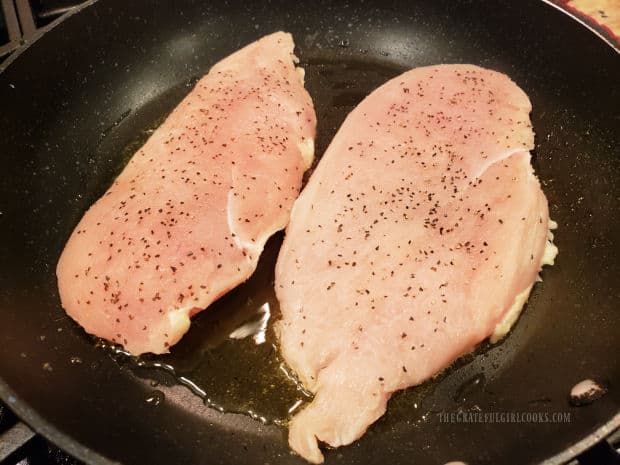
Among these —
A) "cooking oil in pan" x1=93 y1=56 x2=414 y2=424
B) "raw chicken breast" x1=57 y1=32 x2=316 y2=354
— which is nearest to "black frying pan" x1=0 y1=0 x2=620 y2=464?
"cooking oil in pan" x1=93 y1=56 x2=414 y2=424

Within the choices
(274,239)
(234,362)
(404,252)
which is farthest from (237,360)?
(404,252)

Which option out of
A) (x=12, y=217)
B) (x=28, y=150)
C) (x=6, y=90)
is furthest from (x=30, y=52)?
(x=12, y=217)

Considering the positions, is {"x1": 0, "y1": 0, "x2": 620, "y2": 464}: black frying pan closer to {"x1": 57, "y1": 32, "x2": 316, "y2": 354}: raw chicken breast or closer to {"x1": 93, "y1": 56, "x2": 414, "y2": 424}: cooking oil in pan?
{"x1": 93, "y1": 56, "x2": 414, "y2": 424}: cooking oil in pan

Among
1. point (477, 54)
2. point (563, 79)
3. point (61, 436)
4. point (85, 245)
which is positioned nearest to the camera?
point (61, 436)

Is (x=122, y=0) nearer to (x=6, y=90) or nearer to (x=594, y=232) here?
(x=6, y=90)

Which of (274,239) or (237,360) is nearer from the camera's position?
(237,360)

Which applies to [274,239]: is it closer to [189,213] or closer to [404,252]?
[189,213]

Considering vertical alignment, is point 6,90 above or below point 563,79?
above
